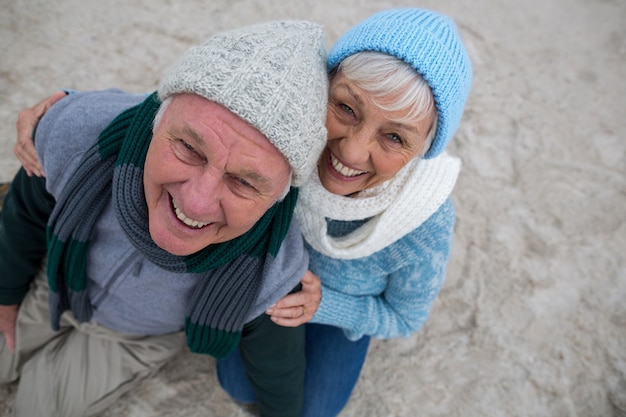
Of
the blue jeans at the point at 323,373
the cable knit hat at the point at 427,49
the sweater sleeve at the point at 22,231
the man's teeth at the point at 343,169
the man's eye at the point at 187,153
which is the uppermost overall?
the cable knit hat at the point at 427,49

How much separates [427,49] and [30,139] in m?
1.50

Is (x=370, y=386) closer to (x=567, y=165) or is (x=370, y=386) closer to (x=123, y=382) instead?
(x=123, y=382)

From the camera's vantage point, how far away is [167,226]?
1349 millimetres

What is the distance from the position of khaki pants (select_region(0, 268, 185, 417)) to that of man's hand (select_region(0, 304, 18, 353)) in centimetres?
3

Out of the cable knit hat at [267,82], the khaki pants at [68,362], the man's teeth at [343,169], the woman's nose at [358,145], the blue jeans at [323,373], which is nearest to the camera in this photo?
the cable knit hat at [267,82]

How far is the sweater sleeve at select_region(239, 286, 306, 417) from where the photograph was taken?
5.70ft

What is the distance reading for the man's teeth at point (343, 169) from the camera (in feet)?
5.29

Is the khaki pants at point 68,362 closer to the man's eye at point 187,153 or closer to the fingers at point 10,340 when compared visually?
the fingers at point 10,340

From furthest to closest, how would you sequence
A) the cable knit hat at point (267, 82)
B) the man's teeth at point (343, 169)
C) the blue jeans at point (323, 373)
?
the blue jeans at point (323, 373) < the man's teeth at point (343, 169) < the cable knit hat at point (267, 82)

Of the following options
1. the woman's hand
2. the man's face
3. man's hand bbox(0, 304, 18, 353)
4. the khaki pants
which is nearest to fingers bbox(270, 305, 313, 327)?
the woman's hand

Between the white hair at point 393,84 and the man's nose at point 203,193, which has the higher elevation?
→ the white hair at point 393,84

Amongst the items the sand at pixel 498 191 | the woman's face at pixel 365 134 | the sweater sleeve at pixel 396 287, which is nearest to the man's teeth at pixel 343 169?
the woman's face at pixel 365 134

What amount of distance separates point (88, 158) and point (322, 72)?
818mm

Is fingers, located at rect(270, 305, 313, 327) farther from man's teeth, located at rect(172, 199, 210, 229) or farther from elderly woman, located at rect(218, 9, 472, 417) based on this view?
man's teeth, located at rect(172, 199, 210, 229)
